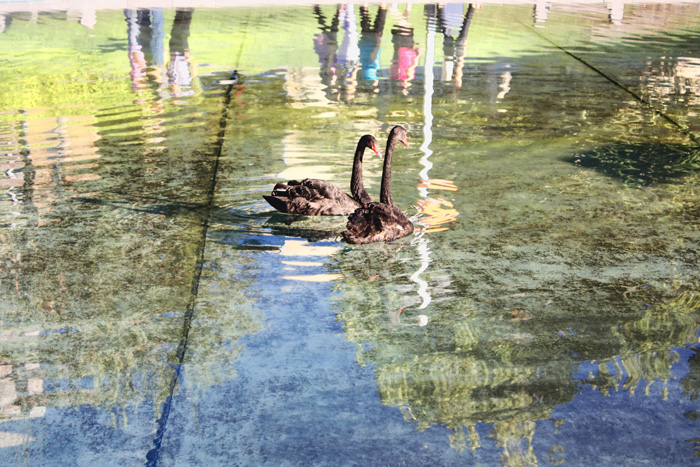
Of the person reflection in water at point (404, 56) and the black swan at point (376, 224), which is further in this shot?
the person reflection in water at point (404, 56)

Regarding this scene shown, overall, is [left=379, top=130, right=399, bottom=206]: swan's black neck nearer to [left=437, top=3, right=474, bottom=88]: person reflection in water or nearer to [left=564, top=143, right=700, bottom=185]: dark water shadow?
[left=564, top=143, right=700, bottom=185]: dark water shadow

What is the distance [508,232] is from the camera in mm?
7285

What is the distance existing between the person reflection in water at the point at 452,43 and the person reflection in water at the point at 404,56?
23.5 inches

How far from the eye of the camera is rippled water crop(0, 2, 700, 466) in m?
4.43

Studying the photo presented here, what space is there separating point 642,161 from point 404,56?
309 inches

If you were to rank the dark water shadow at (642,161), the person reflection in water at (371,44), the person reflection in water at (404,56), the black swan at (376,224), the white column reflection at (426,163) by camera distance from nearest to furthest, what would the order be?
the white column reflection at (426,163) < the black swan at (376,224) < the dark water shadow at (642,161) < the person reflection in water at (404,56) < the person reflection in water at (371,44)

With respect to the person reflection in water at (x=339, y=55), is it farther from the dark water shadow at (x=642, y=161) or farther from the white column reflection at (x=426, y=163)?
the dark water shadow at (x=642, y=161)

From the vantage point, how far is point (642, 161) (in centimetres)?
952

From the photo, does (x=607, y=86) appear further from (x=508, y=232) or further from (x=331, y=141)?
(x=508, y=232)

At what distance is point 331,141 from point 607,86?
5.85 metres

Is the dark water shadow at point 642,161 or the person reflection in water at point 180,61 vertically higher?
the person reflection in water at point 180,61

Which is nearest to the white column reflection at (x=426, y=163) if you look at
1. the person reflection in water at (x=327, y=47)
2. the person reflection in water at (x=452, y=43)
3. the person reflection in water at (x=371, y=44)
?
the person reflection in water at (x=452, y=43)

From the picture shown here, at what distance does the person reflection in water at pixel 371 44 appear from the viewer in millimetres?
14594

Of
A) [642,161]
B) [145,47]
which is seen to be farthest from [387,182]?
[145,47]
